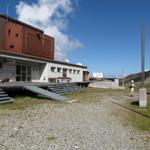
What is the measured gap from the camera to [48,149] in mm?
5688

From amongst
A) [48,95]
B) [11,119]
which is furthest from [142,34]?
[11,119]

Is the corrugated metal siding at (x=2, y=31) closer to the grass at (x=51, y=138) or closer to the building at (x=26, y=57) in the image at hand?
the building at (x=26, y=57)

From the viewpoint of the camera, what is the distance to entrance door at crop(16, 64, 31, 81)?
2461 centimetres

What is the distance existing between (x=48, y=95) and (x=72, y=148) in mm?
10674

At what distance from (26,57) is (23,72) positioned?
7.86ft

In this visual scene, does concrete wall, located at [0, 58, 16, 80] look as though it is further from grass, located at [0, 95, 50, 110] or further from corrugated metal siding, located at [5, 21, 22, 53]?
grass, located at [0, 95, 50, 110]

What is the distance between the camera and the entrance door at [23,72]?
24.6 metres

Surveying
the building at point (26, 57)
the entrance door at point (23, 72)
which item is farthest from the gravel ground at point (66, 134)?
the entrance door at point (23, 72)

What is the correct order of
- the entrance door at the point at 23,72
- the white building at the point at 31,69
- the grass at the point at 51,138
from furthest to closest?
1. the entrance door at the point at 23,72
2. the white building at the point at 31,69
3. the grass at the point at 51,138

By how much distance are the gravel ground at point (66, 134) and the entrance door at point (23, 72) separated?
15.3 m

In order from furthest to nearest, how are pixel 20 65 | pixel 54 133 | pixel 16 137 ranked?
pixel 20 65, pixel 54 133, pixel 16 137

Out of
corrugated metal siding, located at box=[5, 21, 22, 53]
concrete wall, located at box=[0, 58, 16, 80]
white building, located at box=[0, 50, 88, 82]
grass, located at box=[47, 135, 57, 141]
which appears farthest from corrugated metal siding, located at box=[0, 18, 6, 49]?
grass, located at box=[47, 135, 57, 141]

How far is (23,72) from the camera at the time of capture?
2542 centimetres

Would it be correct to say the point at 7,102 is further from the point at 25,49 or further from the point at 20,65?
the point at 25,49
